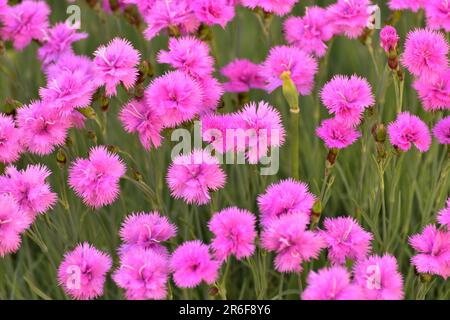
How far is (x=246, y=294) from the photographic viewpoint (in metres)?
1.22

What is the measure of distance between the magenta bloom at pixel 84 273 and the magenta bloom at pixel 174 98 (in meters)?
0.22

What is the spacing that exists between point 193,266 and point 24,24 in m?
0.65

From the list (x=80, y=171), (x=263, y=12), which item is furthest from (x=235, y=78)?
(x=80, y=171)

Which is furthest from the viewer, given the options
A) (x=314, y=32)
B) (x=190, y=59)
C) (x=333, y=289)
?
(x=314, y=32)

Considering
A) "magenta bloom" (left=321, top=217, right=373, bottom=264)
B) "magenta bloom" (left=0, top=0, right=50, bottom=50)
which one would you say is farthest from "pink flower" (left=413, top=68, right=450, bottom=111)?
"magenta bloom" (left=0, top=0, right=50, bottom=50)

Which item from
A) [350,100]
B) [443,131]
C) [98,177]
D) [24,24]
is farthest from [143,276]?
[24,24]

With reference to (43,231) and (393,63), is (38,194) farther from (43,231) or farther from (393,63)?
(393,63)

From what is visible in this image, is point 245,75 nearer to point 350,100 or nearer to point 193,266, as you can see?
point 350,100

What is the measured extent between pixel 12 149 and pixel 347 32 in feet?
1.96

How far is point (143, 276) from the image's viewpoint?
85cm

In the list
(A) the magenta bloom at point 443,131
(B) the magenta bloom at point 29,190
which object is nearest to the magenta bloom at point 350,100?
(A) the magenta bloom at point 443,131

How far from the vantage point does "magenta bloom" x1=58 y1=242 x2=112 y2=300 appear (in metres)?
0.87

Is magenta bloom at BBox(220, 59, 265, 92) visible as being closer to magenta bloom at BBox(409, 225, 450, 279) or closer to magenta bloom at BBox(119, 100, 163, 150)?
magenta bloom at BBox(119, 100, 163, 150)

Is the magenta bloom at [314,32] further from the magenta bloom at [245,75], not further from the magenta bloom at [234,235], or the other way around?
the magenta bloom at [234,235]
